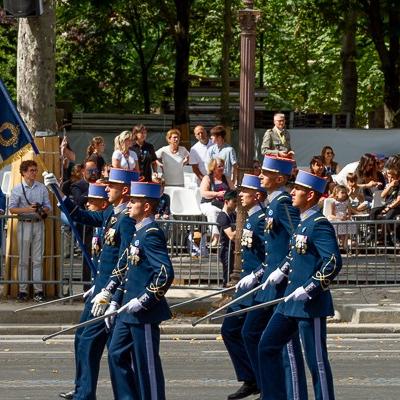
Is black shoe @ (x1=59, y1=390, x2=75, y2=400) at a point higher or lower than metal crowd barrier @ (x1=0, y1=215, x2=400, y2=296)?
lower

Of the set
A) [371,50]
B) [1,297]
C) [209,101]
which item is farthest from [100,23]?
[1,297]

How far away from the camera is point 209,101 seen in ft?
117

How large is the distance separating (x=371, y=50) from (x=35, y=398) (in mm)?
32567

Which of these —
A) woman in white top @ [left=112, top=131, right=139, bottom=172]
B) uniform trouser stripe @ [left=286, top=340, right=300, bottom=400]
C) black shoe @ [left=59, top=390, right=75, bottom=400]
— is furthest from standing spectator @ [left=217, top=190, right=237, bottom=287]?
uniform trouser stripe @ [left=286, top=340, right=300, bottom=400]

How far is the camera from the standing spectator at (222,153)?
21.2 meters

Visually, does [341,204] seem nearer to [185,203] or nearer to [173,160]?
[185,203]

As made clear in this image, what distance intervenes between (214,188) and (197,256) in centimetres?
296

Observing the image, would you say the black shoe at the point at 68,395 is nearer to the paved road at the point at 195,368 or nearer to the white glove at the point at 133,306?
the paved road at the point at 195,368

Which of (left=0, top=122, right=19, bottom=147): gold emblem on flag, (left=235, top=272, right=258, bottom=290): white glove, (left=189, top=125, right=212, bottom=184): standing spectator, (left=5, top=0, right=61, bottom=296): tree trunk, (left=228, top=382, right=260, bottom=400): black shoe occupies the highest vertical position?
(left=5, top=0, right=61, bottom=296): tree trunk

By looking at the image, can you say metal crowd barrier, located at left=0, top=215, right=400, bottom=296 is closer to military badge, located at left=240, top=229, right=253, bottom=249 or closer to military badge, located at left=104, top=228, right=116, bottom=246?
military badge, located at left=240, top=229, right=253, bottom=249

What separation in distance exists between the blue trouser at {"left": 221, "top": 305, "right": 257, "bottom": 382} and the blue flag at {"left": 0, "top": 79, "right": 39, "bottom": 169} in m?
3.29

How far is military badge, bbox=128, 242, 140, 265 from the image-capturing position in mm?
10648

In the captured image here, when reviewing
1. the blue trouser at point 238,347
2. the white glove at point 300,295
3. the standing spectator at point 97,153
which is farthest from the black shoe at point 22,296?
the white glove at point 300,295

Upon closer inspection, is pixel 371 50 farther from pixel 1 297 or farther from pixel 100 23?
pixel 1 297
